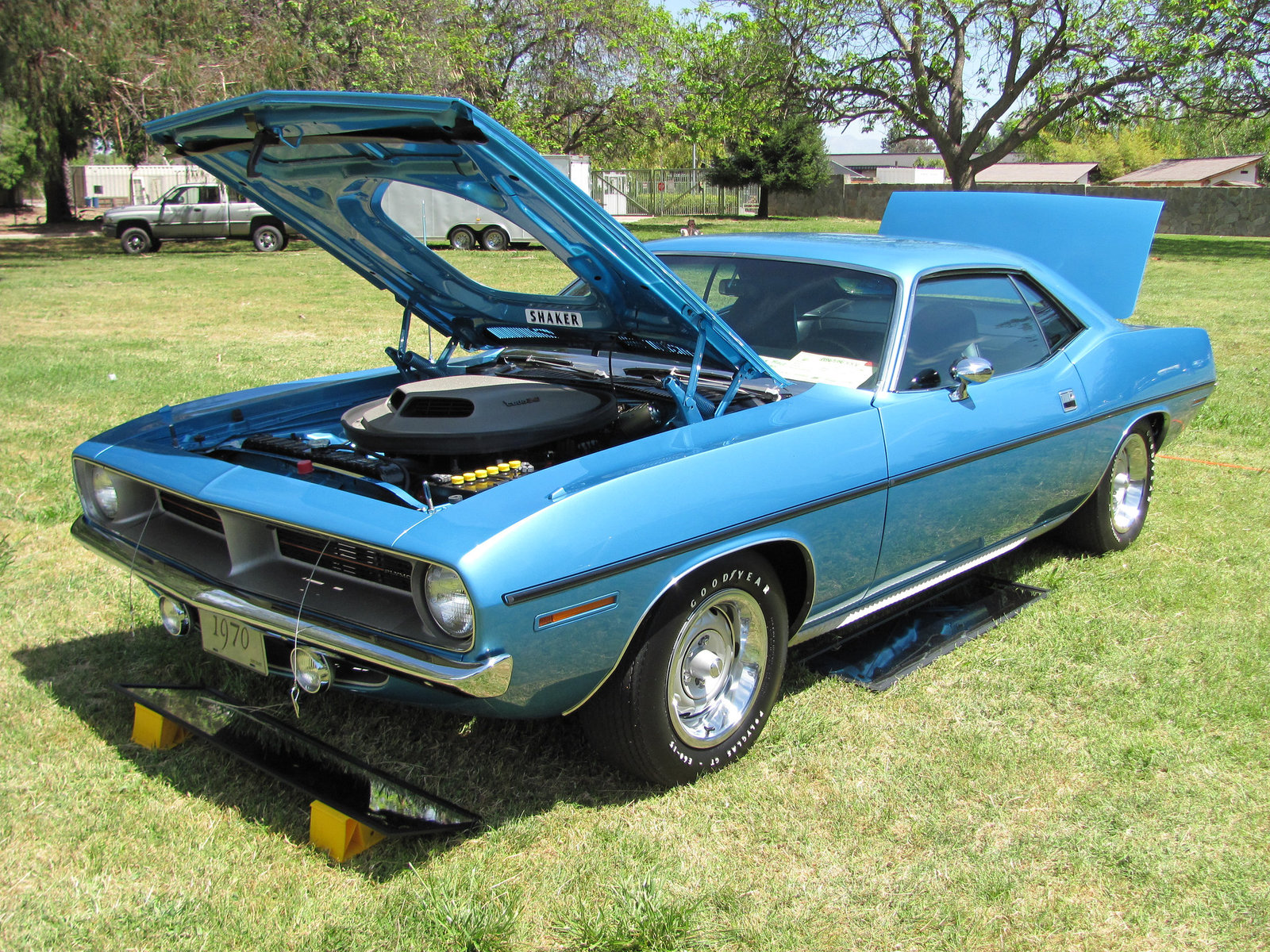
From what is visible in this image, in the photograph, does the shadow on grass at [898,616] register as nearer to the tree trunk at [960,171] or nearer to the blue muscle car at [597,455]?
the blue muscle car at [597,455]

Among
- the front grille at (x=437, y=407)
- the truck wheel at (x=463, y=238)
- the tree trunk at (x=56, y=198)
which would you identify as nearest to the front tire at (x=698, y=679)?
the front grille at (x=437, y=407)

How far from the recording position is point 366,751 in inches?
115

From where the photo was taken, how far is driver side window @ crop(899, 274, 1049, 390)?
3.39m

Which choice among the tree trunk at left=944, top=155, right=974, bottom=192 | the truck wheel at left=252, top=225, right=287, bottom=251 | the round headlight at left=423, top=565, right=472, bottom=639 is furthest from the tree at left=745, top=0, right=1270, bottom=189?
the round headlight at left=423, top=565, right=472, bottom=639

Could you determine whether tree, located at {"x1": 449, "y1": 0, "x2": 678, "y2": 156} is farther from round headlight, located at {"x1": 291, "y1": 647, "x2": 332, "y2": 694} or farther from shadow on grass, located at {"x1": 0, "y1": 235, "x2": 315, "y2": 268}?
round headlight, located at {"x1": 291, "y1": 647, "x2": 332, "y2": 694}

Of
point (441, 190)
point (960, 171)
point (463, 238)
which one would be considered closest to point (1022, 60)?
point (960, 171)

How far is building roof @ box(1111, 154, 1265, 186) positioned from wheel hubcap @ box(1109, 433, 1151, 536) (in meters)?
50.5

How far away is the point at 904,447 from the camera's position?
10.3 feet

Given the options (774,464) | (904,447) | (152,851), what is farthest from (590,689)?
(904,447)

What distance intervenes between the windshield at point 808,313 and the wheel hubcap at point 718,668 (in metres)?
0.89

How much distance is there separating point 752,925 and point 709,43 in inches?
1069

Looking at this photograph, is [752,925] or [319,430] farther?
[319,430]

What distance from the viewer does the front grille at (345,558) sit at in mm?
2467

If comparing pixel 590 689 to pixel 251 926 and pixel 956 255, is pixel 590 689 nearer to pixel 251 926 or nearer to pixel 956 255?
pixel 251 926
